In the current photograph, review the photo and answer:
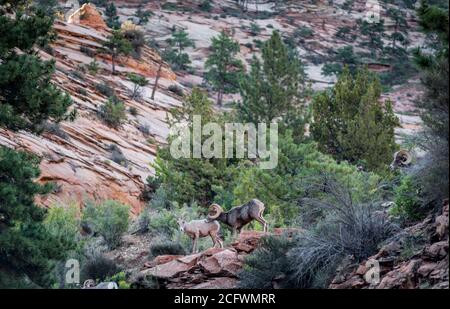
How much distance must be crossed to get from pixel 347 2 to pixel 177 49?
2993 cm

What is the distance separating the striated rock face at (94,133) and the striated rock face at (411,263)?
11660mm

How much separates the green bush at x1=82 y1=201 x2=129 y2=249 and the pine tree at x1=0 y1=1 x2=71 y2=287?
14.2ft

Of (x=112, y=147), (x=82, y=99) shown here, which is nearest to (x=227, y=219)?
(x=112, y=147)

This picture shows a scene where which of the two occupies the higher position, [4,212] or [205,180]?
[4,212]

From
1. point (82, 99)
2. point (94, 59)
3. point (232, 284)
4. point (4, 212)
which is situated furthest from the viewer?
point (94, 59)

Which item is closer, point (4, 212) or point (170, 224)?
point (4, 212)

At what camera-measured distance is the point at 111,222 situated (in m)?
19.4

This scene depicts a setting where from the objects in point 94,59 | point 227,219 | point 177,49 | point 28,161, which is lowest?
point 177,49

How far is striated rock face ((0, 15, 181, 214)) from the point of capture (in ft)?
87.0

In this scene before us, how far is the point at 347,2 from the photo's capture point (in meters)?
87.4

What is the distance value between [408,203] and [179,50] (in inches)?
2191

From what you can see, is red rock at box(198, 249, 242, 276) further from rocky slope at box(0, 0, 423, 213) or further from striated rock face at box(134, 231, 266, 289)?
rocky slope at box(0, 0, 423, 213)

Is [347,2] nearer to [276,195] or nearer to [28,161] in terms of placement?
[276,195]

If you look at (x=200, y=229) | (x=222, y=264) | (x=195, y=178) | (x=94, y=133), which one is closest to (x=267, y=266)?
(x=222, y=264)
